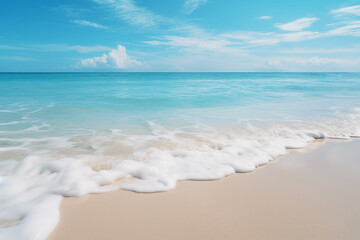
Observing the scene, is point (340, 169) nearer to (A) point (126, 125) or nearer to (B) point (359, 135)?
(B) point (359, 135)

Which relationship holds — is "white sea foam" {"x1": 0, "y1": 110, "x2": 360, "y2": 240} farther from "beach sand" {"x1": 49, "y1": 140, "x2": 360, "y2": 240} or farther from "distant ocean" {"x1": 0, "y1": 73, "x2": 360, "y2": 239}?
"beach sand" {"x1": 49, "y1": 140, "x2": 360, "y2": 240}

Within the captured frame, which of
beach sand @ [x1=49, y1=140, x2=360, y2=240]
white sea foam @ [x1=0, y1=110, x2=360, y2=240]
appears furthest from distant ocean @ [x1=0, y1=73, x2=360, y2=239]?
beach sand @ [x1=49, y1=140, x2=360, y2=240]

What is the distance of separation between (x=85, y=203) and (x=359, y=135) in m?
6.88

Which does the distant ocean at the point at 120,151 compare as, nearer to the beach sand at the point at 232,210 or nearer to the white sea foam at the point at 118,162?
the white sea foam at the point at 118,162

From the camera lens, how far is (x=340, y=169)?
3.66 metres

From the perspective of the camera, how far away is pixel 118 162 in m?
3.88

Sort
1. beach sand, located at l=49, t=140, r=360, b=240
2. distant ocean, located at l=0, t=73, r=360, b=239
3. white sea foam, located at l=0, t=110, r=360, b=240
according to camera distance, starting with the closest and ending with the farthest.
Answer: beach sand, located at l=49, t=140, r=360, b=240 → white sea foam, located at l=0, t=110, r=360, b=240 → distant ocean, located at l=0, t=73, r=360, b=239

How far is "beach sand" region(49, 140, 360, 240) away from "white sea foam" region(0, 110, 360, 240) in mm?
219

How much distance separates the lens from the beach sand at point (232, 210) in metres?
2.15

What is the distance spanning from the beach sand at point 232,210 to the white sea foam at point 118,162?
219mm

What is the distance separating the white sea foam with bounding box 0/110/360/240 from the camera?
8.45 feet

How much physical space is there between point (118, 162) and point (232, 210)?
227 centimetres

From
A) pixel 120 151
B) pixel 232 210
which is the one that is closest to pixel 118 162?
pixel 120 151

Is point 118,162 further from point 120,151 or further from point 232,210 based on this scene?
point 232,210
